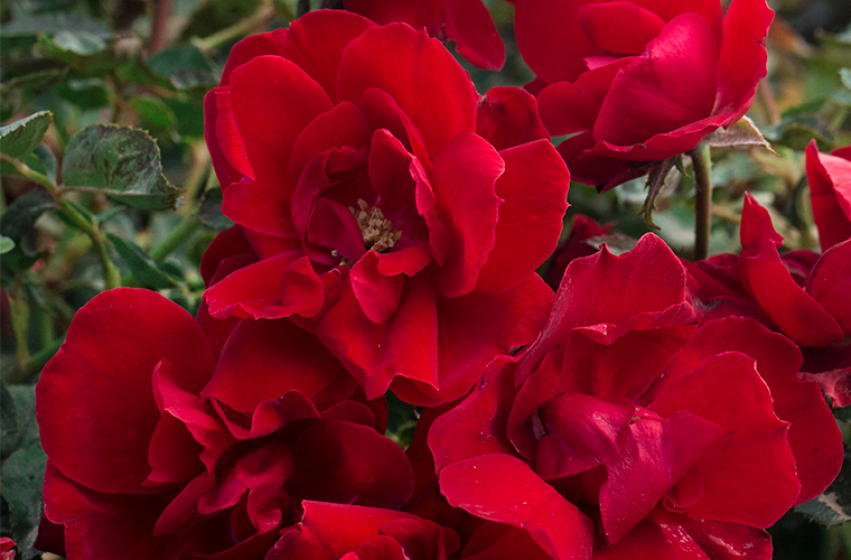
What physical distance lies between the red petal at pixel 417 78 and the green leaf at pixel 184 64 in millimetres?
298

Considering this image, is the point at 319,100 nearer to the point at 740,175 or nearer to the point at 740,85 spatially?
the point at 740,85

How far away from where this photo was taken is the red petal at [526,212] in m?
0.28

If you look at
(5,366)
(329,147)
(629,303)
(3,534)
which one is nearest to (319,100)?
(329,147)

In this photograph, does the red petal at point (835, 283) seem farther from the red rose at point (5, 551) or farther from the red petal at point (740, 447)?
the red rose at point (5, 551)

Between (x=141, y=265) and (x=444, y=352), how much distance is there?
28 cm

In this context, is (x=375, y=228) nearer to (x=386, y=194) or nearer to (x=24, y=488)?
(x=386, y=194)

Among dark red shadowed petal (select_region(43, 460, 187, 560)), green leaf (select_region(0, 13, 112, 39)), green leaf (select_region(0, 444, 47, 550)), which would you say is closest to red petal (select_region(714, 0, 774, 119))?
dark red shadowed petal (select_region(43, 460, 187, 560))

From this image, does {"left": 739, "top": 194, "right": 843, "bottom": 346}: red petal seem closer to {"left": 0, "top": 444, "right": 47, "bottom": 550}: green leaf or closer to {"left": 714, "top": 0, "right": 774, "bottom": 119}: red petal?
{"left": 714, "top": 0, "right": 774, "bottom": 119}: red petal

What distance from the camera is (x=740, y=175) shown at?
0.72 meters

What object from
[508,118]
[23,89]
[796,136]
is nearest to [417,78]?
[508,118]

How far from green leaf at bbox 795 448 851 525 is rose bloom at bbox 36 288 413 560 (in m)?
0.23

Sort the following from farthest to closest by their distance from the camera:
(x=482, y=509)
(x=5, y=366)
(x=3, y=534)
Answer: (x=5, y=366) → (x=3, y=534) → (x=482, y=509)

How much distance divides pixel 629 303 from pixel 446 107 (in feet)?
0.37

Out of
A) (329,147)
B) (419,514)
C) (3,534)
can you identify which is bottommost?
(3,534)
